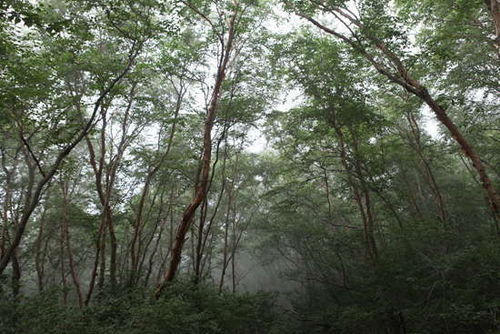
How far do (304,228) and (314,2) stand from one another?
1204cm

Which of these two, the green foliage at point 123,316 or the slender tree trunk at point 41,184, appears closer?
the slender tree trunk at point 41,184

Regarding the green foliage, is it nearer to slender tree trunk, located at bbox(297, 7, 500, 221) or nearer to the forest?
the forest

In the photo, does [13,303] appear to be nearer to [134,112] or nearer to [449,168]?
[134,112]

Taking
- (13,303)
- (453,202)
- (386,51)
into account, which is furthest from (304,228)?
(13,303)

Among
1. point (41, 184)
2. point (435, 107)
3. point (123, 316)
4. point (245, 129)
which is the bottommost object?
point (123, 316)

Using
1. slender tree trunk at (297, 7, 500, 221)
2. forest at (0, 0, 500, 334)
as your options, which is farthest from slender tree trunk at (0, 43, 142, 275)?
slender tree trunk at (297, 7, 500, 221)

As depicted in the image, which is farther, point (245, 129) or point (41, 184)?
point (245, 129)

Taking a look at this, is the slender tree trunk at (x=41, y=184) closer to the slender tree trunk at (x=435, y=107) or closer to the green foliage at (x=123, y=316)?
the green foliage at (x=123, y=316)

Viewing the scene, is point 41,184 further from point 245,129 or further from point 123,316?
point 245,129

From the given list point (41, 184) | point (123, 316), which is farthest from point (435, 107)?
point (123, 316)

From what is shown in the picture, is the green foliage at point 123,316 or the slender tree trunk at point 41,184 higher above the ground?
the slender tree trunk at point 41,184

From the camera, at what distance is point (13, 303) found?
7.32 m

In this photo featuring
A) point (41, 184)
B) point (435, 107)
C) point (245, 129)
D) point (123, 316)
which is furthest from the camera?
point (245, 129)

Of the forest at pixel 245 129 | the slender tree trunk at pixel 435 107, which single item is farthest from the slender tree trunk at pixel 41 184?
the slender tree trunk at pixel 435 107
